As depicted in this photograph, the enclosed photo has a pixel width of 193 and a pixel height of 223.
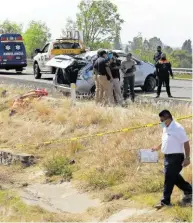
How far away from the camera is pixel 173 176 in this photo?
27.2 ft

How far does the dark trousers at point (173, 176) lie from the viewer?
8219mm

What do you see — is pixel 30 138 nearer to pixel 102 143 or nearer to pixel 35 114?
pixel 35 114

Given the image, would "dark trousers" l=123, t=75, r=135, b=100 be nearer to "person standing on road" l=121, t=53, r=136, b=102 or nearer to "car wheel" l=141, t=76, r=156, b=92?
"person standing on road" l=121, t=53, r=136, b=102

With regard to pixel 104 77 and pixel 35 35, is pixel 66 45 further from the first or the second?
pixel 35 35

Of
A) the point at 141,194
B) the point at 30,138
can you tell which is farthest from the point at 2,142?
the point at 141,194

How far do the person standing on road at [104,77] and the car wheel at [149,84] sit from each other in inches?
→ 206

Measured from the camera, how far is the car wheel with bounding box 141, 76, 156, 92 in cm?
2084

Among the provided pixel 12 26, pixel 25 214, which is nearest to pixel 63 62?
pixel 25 214

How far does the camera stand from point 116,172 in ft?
35.1

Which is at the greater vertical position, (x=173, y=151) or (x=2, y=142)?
(x=173, y=151)

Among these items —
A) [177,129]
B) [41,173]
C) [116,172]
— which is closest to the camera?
[177,129]

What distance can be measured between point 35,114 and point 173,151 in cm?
916

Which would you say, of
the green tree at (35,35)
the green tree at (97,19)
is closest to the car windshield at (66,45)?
the green tree at (97,19)

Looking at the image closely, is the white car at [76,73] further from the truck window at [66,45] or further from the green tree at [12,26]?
the green tree at [12,26]
